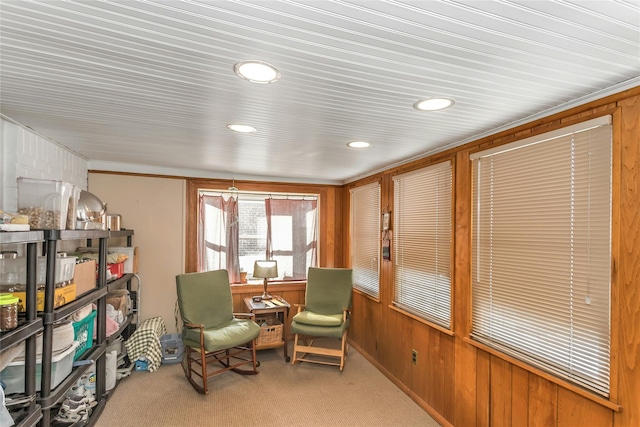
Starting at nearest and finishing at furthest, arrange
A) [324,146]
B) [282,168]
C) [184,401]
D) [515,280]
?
[515,280], [324,146], [184,401], [282,168]

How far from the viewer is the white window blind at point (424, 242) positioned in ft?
9.03

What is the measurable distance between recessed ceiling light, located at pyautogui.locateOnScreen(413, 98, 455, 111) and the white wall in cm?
250

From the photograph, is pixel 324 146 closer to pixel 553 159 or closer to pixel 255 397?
pixel 553 159

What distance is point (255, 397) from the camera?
307 cm

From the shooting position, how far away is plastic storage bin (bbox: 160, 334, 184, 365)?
3.73 metres

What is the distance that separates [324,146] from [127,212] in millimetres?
2586

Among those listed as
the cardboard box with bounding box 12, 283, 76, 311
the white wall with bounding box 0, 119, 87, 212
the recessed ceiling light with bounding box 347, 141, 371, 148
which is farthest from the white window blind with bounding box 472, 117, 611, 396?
the white wall with bounding box 0, 119, 87, 212

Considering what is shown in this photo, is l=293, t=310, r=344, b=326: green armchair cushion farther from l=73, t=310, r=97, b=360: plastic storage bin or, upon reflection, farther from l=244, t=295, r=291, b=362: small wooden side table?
l=73, t=310, r=97, b=360: plastic storage bin

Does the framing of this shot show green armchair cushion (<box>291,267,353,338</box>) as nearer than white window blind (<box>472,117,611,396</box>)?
No

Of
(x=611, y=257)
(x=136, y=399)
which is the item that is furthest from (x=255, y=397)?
(x=611, y=257)

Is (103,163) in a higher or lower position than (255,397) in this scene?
higher

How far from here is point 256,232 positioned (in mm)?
4547

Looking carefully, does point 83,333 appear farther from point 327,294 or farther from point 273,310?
point 327,294

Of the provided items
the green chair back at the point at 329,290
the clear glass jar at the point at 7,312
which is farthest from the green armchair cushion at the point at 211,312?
the clear glass jar at the point at 7,312
